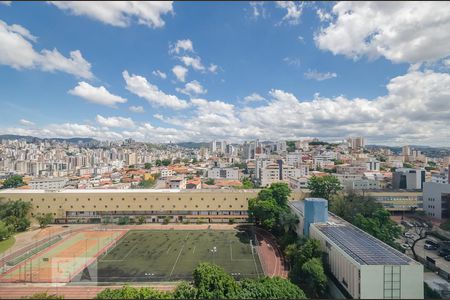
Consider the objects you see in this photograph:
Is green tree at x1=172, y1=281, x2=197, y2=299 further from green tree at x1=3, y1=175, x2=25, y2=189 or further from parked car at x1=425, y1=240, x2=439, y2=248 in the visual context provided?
green tree at x1=3, y1=175, x2=25, y2=189

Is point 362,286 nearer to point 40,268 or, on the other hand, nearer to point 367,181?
point 40,268

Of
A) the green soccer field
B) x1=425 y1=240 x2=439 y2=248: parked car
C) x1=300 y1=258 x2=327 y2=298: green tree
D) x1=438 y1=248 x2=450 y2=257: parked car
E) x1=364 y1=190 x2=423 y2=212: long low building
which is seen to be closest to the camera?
x1=300 y1=258 x2=327 y2=298: green tree

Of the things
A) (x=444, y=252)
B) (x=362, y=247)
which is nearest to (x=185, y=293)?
(x=362, y=247)

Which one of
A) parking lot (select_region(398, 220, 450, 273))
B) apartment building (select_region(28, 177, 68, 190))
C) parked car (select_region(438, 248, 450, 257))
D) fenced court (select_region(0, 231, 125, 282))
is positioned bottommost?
fenced court (select_region(0, 231, 125, 282))

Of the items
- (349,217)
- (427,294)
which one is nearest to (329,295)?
(427,294)

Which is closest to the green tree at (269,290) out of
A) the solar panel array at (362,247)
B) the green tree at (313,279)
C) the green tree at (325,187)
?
the green tree at (313,279)

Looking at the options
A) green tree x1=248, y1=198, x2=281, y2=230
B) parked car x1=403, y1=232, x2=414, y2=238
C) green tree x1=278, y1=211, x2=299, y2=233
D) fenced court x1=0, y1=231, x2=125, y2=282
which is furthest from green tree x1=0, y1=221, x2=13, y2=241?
parked car x1=403, y1=232, x2=414, y2=238

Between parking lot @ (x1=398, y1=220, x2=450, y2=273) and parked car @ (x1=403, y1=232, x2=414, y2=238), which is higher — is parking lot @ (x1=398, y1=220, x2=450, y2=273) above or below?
below

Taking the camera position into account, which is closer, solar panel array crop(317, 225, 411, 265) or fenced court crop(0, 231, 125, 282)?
solar panel array crop(317, 225, 411, 265)
